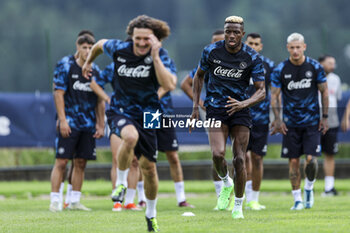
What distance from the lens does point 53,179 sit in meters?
13.2

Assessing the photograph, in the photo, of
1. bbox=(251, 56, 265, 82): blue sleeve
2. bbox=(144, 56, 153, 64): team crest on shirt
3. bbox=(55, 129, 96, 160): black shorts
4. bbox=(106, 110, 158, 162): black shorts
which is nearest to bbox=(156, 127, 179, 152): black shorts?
bbox=(55, 129, 96, 160): black shorts

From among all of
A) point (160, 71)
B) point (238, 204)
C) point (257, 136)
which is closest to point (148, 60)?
point (160, 71)

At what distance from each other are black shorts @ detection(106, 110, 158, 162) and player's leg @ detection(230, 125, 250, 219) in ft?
4.80

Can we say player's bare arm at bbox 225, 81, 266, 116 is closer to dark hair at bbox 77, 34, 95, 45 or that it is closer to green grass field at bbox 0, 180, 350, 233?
green grass field at bbox 0, 180, 350, 233

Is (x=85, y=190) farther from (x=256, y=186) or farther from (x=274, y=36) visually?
(x=274, y=36)

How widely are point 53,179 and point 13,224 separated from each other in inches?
104

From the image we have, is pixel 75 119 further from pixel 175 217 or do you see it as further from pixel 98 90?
pixel 175 217

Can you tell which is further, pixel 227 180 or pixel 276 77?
pixel 276 77

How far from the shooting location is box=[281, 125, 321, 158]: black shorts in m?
12.9

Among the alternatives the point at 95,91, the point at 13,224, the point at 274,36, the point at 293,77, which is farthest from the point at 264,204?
the point at 274,36

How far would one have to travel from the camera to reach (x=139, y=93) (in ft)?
32.4

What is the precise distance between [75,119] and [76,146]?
1.44ft

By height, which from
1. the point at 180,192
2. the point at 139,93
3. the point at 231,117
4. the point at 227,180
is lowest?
the point at 180,192

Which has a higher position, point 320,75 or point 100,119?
point 320,75
